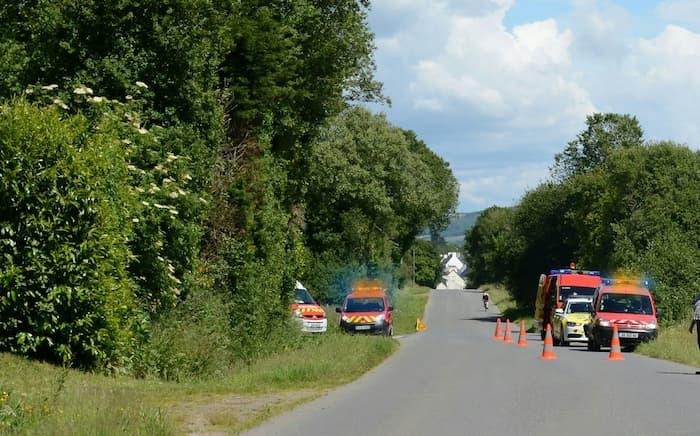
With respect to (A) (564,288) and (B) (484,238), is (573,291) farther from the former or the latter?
(B) (484,238)

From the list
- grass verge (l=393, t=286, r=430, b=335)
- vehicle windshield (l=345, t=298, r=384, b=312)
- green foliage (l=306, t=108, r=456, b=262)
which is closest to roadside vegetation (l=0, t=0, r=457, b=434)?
vehicle windshield (l=345, t=298, r=384, b=312)

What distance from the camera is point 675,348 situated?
99.2 feet

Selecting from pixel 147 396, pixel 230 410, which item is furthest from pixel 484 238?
pixel 230 410

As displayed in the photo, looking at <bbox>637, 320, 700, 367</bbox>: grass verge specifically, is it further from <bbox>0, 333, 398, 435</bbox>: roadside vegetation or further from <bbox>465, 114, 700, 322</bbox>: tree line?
<bbox>465, 114, 700, 322</bbox>: tree line

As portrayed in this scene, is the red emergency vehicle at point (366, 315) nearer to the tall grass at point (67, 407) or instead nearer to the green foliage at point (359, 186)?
the tall grass at point (67, 407)

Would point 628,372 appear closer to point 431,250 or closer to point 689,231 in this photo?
point 689,231

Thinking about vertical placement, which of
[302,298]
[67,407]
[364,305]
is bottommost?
[67,407]

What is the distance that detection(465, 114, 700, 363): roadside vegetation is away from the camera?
54.3 metres

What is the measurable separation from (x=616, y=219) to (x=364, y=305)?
127 ft

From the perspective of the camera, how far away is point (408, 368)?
24625 millimetres

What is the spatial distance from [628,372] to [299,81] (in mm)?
14834

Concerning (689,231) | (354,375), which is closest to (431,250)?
(689,231)

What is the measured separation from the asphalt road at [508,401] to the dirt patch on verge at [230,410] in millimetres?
287

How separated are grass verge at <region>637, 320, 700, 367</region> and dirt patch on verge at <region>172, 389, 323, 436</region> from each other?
41.6 ft
